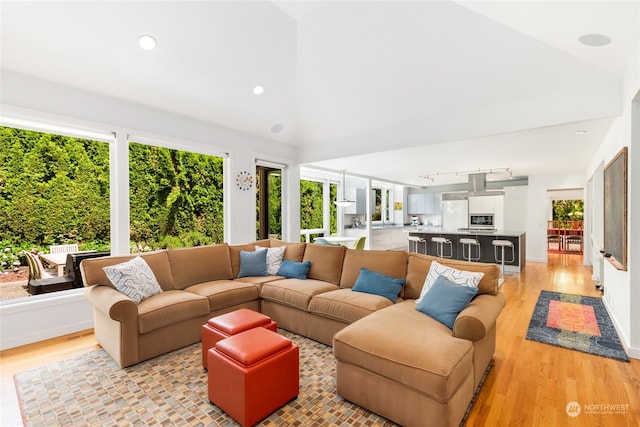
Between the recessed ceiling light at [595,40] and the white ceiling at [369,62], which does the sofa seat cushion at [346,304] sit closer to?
the white ceiling at [369,62]

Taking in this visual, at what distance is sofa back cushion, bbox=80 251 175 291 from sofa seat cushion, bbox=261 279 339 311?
3.66ft

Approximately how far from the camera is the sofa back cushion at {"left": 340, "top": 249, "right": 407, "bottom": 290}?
3.18m

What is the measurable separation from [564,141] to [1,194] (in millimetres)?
7164

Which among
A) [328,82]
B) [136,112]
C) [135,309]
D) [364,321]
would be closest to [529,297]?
[364,321]

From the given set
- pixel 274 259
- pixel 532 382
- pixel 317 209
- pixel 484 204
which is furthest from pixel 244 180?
pixel 484 204

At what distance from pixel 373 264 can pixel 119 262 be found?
272 cm

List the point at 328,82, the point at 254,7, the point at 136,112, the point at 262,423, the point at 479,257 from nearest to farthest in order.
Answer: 1. the point at 262,423
2. the point at 254,7
3. the point at 136,112
4. the point at 328,82
5. the point at 479,257

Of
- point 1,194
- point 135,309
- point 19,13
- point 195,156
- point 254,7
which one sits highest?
point 254,7

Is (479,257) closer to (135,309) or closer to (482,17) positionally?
(482,17)

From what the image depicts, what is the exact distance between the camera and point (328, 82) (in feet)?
14.1

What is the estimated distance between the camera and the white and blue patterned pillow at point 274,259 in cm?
419

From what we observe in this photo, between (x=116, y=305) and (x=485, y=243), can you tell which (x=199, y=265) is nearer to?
(x=116, y=305)

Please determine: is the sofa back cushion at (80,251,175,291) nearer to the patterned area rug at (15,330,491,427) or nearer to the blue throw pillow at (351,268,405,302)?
the patterned area rug at (15,330,491,427)

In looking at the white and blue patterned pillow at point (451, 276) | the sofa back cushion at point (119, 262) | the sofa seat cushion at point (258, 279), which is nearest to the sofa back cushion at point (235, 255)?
the sofa seat cushion at point (258, 279)
